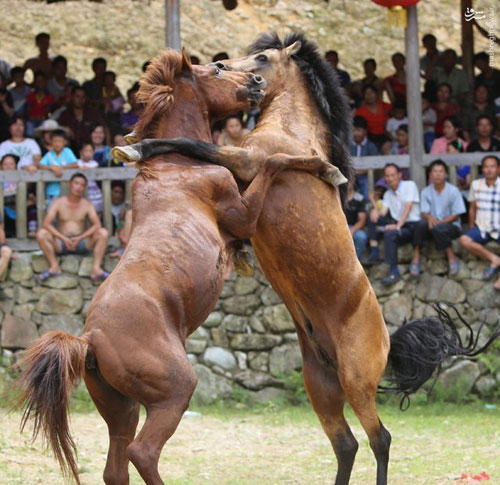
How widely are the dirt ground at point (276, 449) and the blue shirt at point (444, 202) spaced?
7.10 ft

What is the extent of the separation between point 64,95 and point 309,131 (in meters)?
7.38

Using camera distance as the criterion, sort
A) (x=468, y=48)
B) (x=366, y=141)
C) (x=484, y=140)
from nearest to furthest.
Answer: (x=484, y=140) < (x=366, y=141) < (x=468, y=48)

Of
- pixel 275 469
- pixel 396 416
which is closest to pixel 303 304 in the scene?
pixel 275 469

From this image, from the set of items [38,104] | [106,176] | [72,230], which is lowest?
[72,230]

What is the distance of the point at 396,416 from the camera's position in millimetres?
10125

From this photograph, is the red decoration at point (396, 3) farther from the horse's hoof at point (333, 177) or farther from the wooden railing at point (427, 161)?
the horse's hoof at point (333, 177)

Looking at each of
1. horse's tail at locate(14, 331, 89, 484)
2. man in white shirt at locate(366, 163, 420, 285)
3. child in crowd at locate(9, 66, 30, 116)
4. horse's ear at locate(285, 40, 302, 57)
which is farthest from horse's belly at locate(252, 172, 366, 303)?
child in crowd at locate(9, 66, 30, 116)

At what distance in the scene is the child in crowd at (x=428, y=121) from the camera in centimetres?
1195

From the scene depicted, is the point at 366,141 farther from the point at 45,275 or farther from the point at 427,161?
the point at 45,275

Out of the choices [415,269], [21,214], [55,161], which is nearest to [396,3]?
[415,269]

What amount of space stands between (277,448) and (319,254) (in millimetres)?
3349

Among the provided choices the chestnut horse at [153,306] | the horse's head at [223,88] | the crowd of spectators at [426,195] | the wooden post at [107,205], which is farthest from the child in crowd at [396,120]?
the chestnut horse at [153,306]

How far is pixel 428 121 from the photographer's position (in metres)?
12.3

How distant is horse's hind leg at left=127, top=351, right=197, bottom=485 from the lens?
15.4 ft
